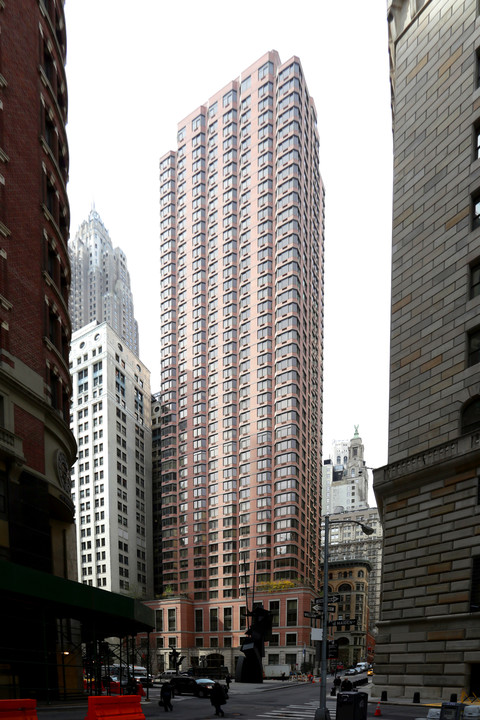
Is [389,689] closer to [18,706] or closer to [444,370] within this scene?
[444,370]

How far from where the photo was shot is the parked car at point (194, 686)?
44.6m

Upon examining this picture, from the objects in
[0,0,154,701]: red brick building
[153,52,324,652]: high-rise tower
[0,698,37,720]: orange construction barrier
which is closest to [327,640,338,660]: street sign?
[0,0,154,701]: red brick building

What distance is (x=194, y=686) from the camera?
4550 cm

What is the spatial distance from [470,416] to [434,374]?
3.46 metres

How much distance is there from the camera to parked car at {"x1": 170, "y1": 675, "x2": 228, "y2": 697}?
146 ft

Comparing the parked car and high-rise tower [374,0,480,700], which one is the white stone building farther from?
high-rise tower [374,0,480,700]

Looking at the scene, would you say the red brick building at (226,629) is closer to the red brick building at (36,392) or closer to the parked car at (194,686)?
the parked car at (194,686)

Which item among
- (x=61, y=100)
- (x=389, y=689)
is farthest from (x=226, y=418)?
(x=389, y=689)

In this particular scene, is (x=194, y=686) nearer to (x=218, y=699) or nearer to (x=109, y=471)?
(x=218, y=699)

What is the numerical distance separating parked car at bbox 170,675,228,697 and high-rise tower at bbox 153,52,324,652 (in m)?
52.6

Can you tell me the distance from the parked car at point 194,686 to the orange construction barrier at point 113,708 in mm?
27642

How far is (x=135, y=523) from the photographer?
415 feet

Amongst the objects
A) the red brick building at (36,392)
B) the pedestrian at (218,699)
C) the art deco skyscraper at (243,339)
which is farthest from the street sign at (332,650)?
the art deco skyscraper at (243,339)

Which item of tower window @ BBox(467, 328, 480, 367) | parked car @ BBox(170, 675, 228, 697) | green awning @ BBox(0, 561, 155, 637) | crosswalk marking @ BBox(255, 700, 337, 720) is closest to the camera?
green awning @ BBox(0, 561, 155, 637)
